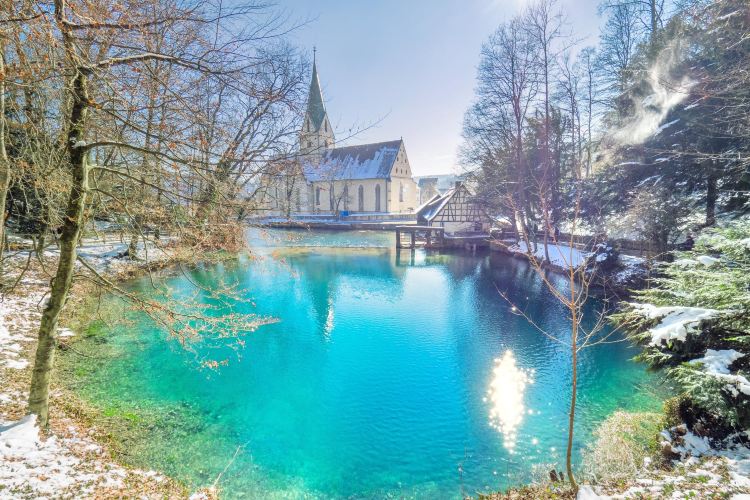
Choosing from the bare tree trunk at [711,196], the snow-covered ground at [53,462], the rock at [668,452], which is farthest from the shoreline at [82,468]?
the bare tree trunk at [711,196]

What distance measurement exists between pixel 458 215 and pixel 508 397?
67.9 ft

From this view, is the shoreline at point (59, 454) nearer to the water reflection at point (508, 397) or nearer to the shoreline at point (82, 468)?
the shoreline at point (82, 468)

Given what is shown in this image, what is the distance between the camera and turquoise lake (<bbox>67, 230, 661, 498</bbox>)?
459 cm

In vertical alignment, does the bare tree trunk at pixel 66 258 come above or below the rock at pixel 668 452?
above

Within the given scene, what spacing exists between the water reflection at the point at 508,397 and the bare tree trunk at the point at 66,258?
5.76 meters

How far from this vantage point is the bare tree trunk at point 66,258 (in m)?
3.38

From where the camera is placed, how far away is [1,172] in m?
3.59

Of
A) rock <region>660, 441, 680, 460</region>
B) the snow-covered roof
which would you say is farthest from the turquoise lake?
the snow-covered roof

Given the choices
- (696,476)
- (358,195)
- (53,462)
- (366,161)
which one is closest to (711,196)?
(696,476)

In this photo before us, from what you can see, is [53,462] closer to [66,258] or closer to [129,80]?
[66,258]

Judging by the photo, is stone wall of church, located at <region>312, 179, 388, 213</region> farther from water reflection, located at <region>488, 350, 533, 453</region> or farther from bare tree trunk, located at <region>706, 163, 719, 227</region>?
water reflection, located at <region>488, 350, 533, 453</region>

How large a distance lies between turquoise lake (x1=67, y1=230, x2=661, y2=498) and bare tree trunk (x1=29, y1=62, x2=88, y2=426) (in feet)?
4.34

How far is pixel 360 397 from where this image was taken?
640 cm

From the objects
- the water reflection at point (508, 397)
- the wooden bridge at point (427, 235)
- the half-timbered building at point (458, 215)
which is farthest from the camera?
the half-timbered building at point (458, 215)
